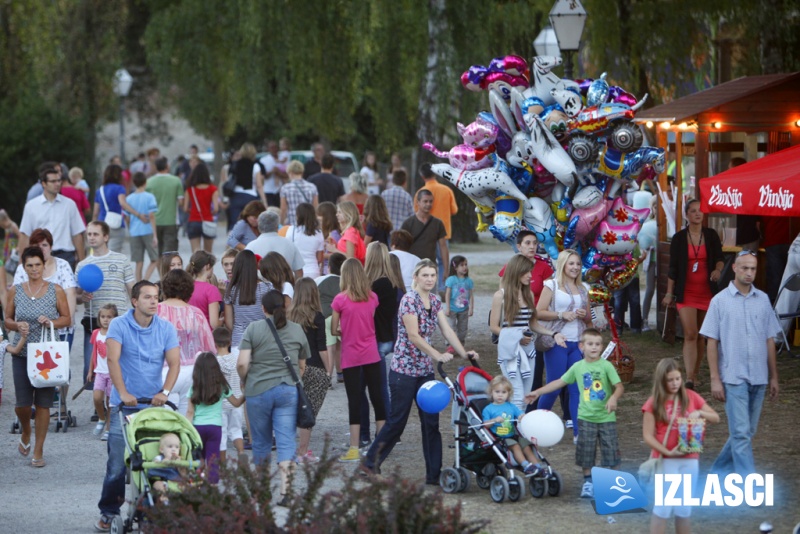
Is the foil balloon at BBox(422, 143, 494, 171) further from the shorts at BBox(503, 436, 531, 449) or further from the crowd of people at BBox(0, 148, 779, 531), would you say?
the shorts at BBox(503, 436, 531, 449)

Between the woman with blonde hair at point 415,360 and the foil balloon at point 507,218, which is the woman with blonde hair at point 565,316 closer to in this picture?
the woman with blonde hair at point 415,360

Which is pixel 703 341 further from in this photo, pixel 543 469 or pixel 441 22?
pixel 441 22

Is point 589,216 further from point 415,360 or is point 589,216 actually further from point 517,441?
point 517,441

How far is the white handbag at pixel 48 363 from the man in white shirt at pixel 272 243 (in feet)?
9.54

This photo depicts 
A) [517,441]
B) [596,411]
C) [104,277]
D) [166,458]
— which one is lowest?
[517,441]

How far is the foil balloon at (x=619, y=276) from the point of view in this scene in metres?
13.2

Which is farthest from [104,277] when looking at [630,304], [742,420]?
[630,304]

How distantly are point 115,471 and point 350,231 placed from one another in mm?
6230

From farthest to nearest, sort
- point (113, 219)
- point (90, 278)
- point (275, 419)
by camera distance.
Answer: point (113, 219), point (90, 278), point (275, 419)

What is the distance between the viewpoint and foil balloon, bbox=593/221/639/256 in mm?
12992

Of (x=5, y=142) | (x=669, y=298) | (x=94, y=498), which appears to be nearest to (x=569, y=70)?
(x=669, y=298)

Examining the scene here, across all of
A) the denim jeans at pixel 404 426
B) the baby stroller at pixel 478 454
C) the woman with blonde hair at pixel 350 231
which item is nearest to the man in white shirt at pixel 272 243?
the woman with blonde hair at pixel 350 231

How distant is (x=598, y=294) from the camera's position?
512 inches

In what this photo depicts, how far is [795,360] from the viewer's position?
47.6 feet
